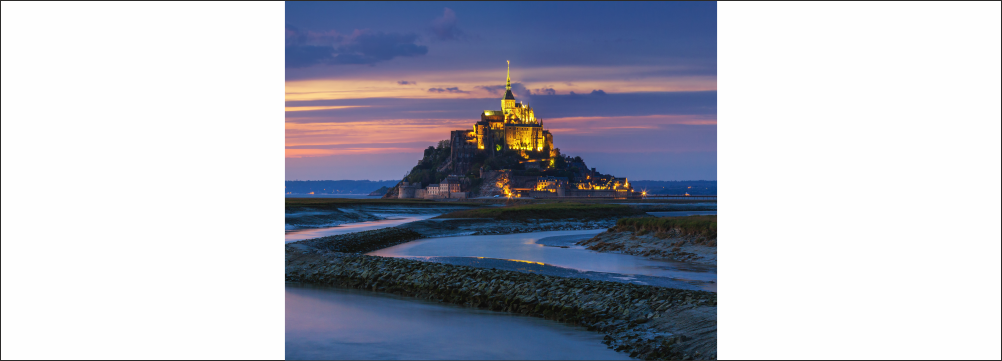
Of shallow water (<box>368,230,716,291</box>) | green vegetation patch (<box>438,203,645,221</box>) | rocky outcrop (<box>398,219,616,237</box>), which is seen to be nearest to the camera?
shallow water (<box>368,230,716,291</box>)

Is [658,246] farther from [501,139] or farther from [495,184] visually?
[501,139]

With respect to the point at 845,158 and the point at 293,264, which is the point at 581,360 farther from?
the point at 293,264

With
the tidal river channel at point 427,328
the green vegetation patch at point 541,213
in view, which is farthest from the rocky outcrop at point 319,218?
the tidal river channel at point 427,328

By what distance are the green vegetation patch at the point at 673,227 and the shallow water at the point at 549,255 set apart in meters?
1.79

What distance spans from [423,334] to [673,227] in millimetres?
12461

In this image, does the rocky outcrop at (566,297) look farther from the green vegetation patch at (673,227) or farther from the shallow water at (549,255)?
the green vegetation patch at (673,227)

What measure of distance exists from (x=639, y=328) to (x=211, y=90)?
5218mm

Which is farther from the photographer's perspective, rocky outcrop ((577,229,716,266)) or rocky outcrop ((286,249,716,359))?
rocky outcrop ((577,229,716,266))

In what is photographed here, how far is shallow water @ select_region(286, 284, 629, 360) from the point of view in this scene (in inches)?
279

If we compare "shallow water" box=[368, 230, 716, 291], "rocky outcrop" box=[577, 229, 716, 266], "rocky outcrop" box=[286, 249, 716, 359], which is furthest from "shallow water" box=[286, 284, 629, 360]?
"rocky outcrop" box=[577, 229, 716, 266]

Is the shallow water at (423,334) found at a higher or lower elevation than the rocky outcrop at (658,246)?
lower

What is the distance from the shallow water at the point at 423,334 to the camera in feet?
23.2

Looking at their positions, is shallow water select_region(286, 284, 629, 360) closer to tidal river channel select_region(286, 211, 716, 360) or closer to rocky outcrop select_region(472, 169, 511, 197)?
tidal river channel select_region(286, 211, 716, 360)

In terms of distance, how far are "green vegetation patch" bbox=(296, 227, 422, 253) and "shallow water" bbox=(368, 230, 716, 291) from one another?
0.58m
